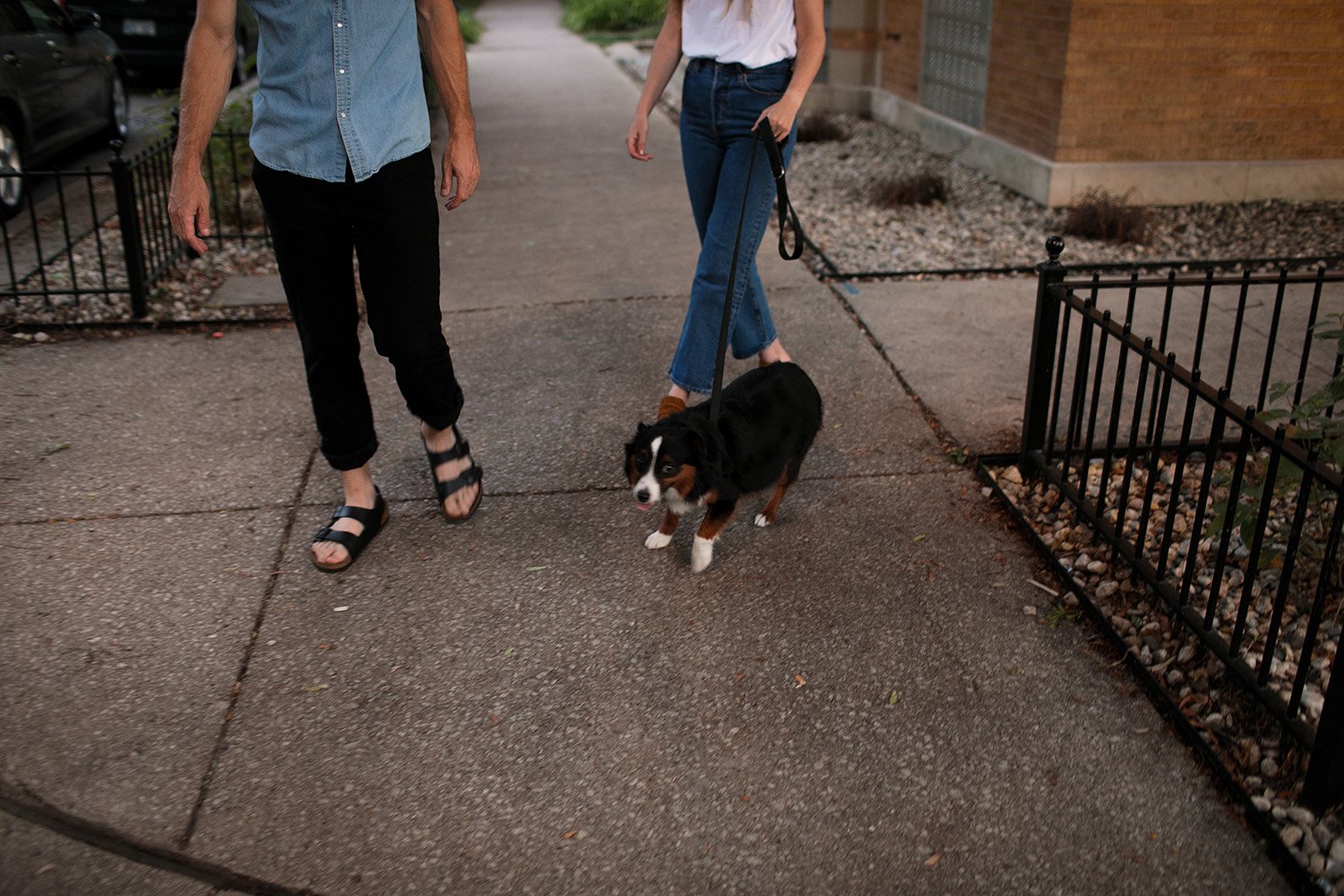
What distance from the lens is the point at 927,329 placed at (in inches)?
224

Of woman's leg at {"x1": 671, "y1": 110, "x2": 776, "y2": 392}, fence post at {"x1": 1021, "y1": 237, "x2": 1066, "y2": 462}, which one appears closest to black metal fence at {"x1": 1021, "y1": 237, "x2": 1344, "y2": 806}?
fence post at {"x1": 1021, "y1": 237, "x2": 1066, "y2": 462}

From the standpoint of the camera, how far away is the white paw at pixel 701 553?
141 inches

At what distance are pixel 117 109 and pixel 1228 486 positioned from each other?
10.7 metres

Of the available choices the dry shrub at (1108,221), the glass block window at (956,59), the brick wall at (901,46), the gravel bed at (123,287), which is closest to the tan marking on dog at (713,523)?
the gravel bed at (123,287)

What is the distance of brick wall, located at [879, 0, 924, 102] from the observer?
10.9 m

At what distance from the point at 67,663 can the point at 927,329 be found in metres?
4.05

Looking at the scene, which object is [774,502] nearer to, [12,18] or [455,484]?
[455,484]

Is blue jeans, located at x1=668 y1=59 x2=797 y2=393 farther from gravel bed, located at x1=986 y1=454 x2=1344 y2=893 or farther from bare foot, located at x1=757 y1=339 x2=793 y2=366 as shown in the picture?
gravel bed, located at x1=986 y1=454 x2=1344 y2=893

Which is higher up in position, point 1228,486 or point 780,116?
point 780,116

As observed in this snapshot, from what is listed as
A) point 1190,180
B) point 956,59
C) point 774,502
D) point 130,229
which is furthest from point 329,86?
point 956,59

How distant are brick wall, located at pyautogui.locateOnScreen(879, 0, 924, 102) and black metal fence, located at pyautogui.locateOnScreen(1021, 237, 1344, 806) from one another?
6.46 meters

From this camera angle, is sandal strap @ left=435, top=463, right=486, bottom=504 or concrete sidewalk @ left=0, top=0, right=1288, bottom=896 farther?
sandal strap @ left=435, top=463, right=486, bottom=504

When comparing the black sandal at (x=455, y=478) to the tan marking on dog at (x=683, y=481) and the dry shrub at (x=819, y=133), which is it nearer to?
the tan marking on dog at (x=683, y=481)

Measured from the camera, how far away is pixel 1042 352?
3.99 m
